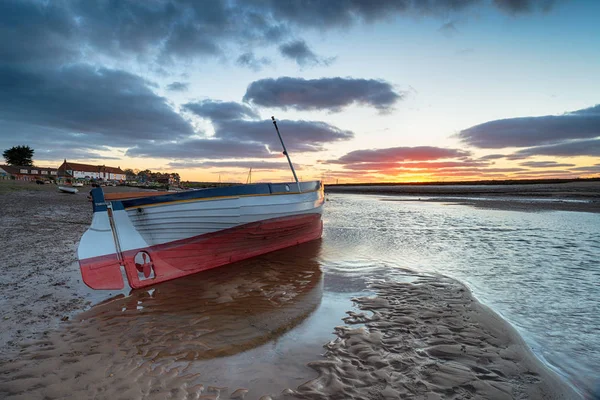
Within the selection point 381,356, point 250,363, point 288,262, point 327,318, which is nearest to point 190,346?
point 250,363

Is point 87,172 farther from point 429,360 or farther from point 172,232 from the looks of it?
point 429,360

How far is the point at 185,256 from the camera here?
303 inches

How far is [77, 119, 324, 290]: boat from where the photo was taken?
6680mm

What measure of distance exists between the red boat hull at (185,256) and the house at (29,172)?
4375 inches

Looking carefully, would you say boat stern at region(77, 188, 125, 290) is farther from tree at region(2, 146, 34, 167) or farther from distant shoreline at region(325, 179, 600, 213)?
tree at region(2, 146, 34, 167)

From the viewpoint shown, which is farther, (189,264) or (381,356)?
(189,264)

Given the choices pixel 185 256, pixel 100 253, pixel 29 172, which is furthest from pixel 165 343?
pixel 29 172

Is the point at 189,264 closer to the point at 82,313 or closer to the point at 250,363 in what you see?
the point at 82,313

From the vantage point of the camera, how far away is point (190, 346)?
14.0ft

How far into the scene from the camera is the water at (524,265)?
4461 millimetres

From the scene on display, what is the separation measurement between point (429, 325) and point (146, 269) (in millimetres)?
6055

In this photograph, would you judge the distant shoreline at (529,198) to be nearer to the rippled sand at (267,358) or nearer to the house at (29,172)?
the rippled sand at (267,358)

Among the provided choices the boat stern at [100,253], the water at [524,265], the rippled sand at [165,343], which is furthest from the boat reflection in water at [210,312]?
the water at [524,265]

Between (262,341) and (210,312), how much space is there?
155 centimetres
